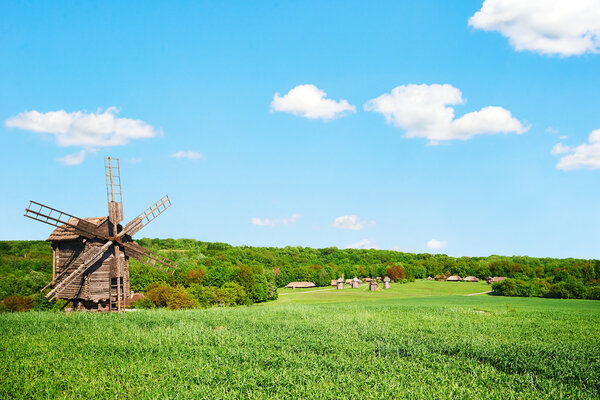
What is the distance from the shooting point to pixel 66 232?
35312 millimetres

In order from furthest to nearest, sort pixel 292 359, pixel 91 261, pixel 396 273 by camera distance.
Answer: pixel 396 273, pixel 91 261, pixel 292 359

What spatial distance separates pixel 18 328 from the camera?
2525 cm

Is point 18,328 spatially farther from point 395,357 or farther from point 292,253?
point 292,253

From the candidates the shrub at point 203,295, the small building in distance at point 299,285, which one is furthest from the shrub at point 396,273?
the shrub at point 203,295

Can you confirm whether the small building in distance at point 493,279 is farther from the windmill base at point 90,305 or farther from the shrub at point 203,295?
the windmill base at point 90,305

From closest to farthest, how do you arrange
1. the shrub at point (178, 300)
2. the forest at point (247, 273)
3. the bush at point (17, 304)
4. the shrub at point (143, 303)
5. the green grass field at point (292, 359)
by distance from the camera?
the green grass field at point (292, 359) → the bush at point (17, 304) → the shrub at point (178, 300) → the shrub at point (143, 303) → the forest at point (247, 273)

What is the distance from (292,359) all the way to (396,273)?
120 metres

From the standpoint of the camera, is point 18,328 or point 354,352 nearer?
point 354,352

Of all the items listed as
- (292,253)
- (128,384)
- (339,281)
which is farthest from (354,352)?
(292,253)

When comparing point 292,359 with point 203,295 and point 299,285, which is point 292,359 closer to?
point 203,295

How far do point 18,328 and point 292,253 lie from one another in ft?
496

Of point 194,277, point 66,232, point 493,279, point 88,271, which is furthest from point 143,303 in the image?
point 493,279

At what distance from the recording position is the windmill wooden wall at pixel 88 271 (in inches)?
1367

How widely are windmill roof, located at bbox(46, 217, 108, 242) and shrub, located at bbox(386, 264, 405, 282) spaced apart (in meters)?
107
